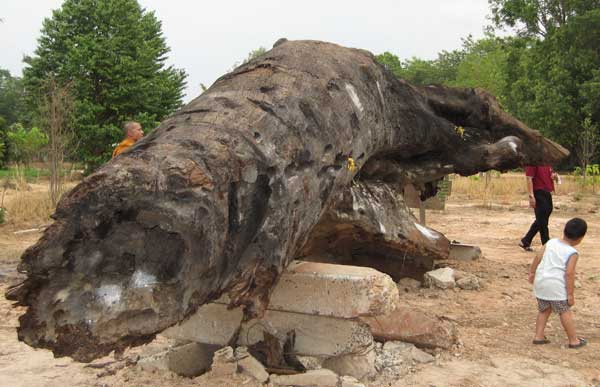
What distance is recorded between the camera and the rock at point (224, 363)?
3668 millimetres

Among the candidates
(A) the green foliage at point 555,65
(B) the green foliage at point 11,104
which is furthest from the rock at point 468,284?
(B) the green foliage at point 11,104

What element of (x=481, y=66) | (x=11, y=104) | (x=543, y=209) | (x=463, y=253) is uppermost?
(x=481, y=66)

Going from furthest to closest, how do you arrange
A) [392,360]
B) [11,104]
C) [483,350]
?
[11,104], [483,350], [392,360]

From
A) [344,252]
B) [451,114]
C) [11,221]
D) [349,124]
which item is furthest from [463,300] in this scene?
[11,221]

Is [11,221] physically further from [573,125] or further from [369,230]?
[573,125]

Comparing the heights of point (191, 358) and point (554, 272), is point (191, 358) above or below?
below

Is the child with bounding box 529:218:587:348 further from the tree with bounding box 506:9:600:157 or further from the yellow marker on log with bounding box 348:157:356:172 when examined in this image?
the tree with bounding box 506:9:600:157

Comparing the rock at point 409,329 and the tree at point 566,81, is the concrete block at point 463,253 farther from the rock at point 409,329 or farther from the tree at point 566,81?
the tree at point 566,81

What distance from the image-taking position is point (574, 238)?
14.5 ft

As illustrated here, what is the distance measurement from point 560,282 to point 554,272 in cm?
8

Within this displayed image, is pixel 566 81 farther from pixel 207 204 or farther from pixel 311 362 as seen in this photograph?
pixel 207 204

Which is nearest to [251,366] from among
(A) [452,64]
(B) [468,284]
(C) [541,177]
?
(B) [468,284]

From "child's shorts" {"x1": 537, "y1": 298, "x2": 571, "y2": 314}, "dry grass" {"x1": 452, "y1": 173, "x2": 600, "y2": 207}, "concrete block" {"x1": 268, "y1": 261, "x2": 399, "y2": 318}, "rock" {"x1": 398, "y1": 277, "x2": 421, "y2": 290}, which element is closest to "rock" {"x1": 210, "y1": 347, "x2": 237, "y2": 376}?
"concrete block" {"x1": 268, "y1": 261, "x2": 399, "y2": 318}

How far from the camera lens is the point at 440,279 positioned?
5762 millimetres
